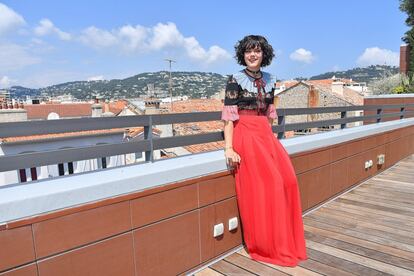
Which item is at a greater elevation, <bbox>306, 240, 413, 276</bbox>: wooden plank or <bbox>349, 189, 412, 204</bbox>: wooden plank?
<bbox>349, 189, 412, 204</bbox>: wooden plank

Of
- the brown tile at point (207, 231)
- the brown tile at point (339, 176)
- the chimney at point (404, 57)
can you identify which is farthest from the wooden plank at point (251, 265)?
the chimney at point (404, 57)

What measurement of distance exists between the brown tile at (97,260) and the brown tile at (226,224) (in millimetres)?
790

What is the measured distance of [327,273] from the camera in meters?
2.29

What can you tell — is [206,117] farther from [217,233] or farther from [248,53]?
[217,233]

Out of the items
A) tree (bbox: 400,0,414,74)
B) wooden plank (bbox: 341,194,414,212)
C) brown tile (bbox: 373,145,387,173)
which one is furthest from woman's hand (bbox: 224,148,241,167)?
tree (bbox: 400,0,414,74)

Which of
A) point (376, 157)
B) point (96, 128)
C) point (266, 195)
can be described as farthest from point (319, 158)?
point (96, 128)

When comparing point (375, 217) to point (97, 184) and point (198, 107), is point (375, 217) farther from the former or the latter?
point (198, 107)

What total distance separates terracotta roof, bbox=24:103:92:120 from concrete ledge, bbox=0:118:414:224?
1323 inches

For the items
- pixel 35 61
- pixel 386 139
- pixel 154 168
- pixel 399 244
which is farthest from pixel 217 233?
pixel 35 61

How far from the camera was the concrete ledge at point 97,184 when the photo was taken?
1.47 m

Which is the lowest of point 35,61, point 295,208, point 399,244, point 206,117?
point 399,244

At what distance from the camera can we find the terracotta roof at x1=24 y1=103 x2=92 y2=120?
33.6m

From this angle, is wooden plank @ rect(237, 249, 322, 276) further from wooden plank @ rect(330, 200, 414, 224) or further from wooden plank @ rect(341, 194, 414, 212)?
wooden plank @ rect(341, 194, 414, 212)

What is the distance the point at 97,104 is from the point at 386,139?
15243mm
